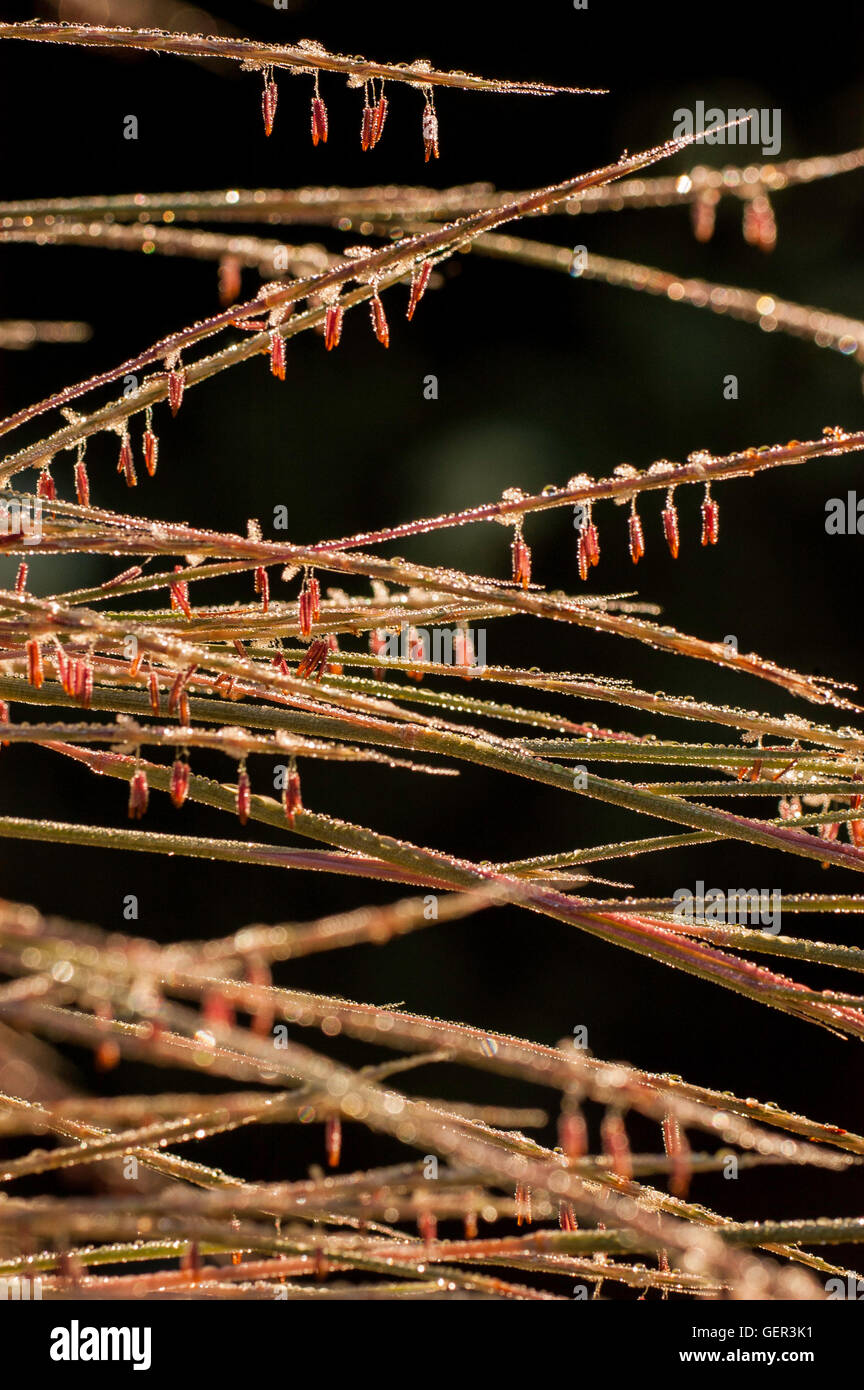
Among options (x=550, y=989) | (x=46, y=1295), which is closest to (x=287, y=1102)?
(x=46, y=1295)

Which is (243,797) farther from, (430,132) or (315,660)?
(430,132)

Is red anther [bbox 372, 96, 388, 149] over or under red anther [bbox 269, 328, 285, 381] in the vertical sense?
over

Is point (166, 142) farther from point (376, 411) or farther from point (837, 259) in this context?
point (837, 259)

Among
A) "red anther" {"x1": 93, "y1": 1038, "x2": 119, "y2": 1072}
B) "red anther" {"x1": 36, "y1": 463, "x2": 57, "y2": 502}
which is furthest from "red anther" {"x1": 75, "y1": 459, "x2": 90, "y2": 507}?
"red anther" {"x1": 93, "y1": 1038, "x2": 119, "y2": 1072}

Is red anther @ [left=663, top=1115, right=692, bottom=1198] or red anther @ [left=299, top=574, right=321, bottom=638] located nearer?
red anther @ [left=663, top=1115, right=692, bottom=1198]

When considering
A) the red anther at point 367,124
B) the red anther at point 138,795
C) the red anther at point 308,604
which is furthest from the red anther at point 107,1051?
the red anther at point 367,124

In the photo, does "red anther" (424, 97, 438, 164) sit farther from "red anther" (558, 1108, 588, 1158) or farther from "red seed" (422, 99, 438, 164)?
"red anther" (558, 1108, 588, 1158)

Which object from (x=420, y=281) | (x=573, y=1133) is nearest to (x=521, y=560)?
(x=420, y=281)
